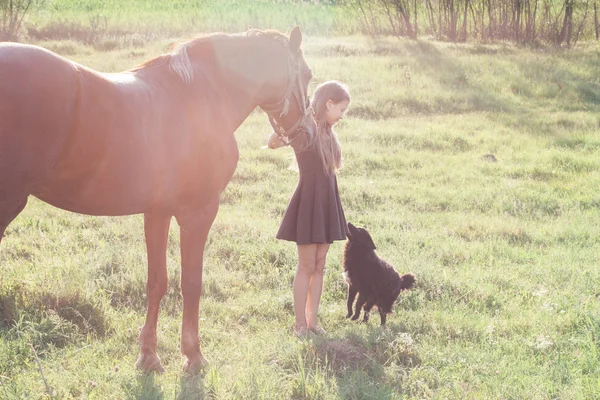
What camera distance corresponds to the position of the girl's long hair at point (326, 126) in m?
4.72

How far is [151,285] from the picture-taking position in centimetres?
405

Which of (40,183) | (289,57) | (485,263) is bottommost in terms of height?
(485,263)

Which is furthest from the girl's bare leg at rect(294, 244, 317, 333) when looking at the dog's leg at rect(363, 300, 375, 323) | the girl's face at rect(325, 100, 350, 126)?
the girl's face at rect(325, 100, 350, 126)

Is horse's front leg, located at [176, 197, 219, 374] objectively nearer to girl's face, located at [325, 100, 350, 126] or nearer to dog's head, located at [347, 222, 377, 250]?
girl's face, located at [325, 100, 350, 126]

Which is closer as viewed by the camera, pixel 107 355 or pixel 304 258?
pixel 107 355

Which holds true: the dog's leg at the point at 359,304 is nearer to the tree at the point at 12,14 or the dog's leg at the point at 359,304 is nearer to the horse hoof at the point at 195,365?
the horse hoof at the point at 195,365

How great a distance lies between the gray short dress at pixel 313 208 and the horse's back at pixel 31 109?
2024mm

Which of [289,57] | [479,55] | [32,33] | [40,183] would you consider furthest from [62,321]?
[32,33]

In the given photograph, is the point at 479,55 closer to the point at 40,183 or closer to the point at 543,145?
the point at 543,145

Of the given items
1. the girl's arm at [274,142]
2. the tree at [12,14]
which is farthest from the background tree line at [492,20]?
the girl's arm at [274,142]

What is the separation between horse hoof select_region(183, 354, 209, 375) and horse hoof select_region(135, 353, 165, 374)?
18 centimetres

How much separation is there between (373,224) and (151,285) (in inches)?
145

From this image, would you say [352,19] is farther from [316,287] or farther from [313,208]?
[316,287]

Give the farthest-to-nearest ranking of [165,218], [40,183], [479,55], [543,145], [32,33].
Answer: [32,33] < [479,55] < [543,145] < [165,218] < [40,183]
